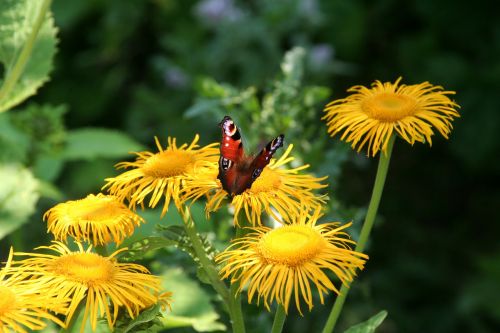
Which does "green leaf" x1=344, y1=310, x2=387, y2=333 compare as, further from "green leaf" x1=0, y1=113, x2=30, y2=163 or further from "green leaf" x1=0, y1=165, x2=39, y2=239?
"green leaf" x1=0, y1=113, x2=30, y2=163

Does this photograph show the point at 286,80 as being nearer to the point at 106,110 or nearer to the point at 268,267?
the point at 268,267

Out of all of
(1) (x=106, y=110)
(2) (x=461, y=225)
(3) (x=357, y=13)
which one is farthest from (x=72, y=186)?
(2) (x=461, y=225)

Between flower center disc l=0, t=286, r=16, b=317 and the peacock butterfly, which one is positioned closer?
flower center disc l=0, t=286, r=16, b=317

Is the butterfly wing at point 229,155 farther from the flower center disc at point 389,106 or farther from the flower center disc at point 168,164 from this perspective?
the flower center disc at point 389,106

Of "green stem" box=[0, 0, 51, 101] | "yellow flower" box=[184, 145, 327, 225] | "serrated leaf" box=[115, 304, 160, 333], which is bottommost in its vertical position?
"serrated leaf" box=[115, 304, 160, 333]

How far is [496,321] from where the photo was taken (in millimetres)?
3570

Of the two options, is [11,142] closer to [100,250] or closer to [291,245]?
[100,250]

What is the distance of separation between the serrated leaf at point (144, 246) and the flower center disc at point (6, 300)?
20 centimetres

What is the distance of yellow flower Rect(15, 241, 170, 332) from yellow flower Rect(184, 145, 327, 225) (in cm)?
14

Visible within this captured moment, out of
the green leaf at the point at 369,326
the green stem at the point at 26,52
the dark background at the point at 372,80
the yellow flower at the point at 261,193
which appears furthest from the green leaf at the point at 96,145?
the green leaf at the point at 369,326

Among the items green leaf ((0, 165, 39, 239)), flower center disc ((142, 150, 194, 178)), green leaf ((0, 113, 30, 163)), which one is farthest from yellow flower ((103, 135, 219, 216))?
green leaf ((0, 113, 30, 163))

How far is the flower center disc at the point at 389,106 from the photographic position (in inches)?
49.4

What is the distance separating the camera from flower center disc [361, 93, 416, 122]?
49.4 inches

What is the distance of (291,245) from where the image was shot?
1131mm
